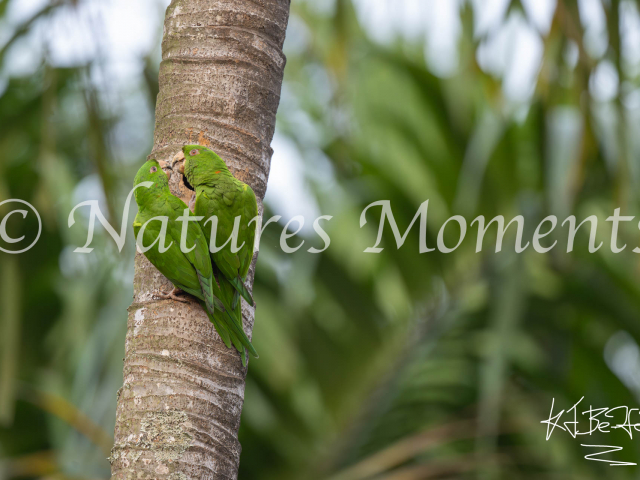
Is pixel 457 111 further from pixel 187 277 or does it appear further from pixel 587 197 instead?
pixel 187 277

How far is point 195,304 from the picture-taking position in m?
1.01

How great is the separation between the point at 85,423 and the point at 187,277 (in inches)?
80.8

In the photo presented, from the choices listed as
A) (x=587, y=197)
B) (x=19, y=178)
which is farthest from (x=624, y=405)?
(x=19, y=178)

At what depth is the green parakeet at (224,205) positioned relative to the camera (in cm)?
101

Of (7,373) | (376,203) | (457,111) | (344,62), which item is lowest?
(7,373)

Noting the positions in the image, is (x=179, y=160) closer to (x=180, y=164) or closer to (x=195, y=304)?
(x=180, y=164)

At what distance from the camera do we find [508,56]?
240 cm

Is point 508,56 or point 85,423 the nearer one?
point 508,56

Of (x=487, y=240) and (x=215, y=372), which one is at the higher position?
(x=487, y=240)

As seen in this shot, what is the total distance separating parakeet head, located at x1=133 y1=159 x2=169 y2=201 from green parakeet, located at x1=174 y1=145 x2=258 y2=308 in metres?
0.04

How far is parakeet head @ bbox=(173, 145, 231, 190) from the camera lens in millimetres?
1019

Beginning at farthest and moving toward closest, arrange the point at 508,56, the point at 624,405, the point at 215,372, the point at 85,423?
the point at 624,405 → the point at 85,423 → the point at 508,56 → the point at 215,372
